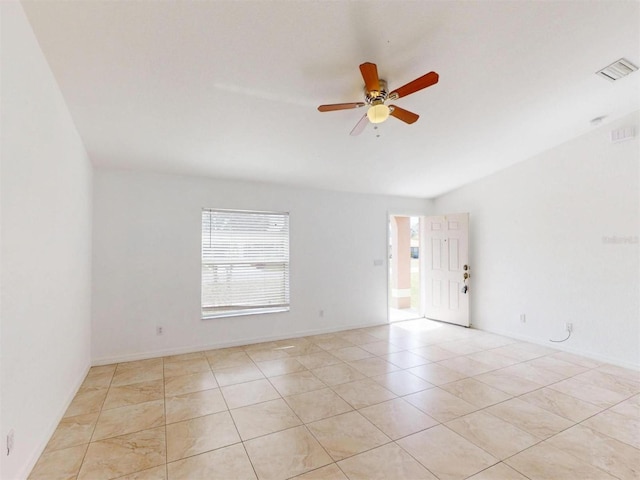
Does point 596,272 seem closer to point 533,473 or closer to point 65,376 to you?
point 533,473

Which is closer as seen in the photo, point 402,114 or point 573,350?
point 402,114

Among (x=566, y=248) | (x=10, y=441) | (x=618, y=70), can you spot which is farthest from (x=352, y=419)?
(x=618, y=70)

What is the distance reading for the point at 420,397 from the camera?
118 inches

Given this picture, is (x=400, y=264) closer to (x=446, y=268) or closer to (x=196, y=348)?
(x=446, y=268)

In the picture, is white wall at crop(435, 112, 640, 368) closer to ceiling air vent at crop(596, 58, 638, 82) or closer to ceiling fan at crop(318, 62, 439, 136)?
ceiling air vent at crop(596, 58, 638, 82)

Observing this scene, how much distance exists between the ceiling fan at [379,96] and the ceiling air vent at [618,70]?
189cm

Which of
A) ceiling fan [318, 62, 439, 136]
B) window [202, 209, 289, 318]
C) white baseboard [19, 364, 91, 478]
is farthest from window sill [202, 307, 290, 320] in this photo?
ceiling fan [318, 62, 439, 136]

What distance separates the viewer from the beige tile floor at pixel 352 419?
2.05m

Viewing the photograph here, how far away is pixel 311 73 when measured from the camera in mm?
2488

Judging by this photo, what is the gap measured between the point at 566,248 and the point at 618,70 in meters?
2.27

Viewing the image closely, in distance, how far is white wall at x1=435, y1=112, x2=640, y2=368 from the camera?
376cm

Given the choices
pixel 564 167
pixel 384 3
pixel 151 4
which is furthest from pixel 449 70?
pixel 564 167

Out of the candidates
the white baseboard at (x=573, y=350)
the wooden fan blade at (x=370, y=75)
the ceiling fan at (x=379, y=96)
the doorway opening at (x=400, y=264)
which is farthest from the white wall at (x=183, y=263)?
the wooden fan blade at (x=370, y=75)

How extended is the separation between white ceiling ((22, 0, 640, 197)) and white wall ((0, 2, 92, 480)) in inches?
11.3
